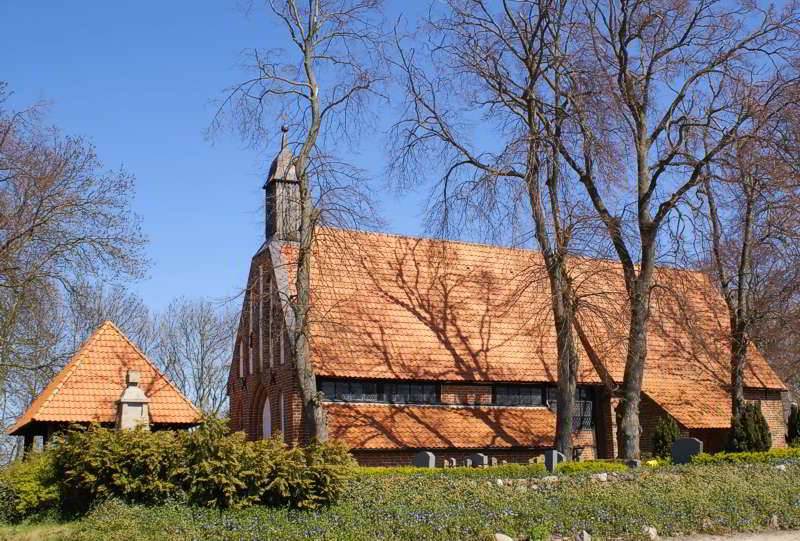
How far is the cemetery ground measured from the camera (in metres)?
13.2

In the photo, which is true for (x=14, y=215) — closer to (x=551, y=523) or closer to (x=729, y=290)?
(x=551, y=523)

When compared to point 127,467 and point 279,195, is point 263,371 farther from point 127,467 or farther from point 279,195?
point 127,467

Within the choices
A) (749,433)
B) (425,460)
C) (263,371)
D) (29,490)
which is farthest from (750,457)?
(29,490)

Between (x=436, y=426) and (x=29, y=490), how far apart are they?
11.7 metres

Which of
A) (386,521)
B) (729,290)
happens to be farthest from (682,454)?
(386,521)

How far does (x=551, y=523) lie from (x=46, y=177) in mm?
17374

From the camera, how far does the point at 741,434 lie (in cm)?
2647

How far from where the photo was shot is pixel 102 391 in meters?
21.4

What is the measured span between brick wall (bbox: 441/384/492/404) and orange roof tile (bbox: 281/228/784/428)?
376 millimetres

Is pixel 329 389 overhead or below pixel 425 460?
overhead

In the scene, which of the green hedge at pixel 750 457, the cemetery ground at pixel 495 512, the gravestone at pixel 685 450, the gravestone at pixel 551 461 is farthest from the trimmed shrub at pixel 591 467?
the gravestone at pixel 685 450

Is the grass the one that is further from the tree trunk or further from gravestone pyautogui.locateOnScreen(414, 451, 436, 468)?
the tree trunk

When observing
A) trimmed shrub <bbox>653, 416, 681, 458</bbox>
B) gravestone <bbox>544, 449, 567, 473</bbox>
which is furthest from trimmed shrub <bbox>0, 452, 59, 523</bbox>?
trimmed shrub <bbox>653, 416, 681, 458</bbox>

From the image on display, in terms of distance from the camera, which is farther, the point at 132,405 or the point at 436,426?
the point at 436,426
